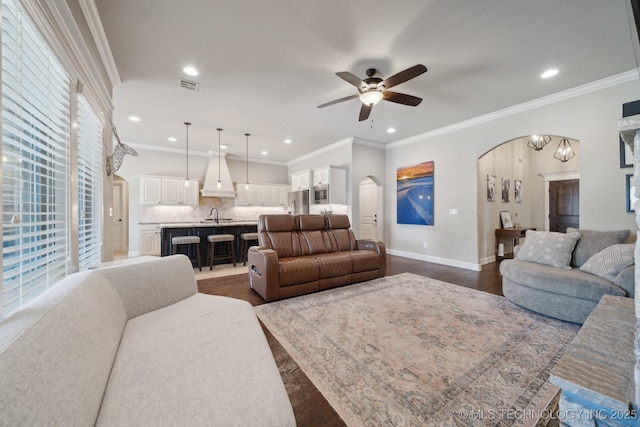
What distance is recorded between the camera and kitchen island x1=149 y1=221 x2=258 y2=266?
467 centimetres

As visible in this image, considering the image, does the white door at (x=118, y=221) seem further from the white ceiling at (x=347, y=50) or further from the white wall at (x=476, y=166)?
the white wall at (x=476, y=166)

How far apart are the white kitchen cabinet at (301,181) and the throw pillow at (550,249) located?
16.0ft

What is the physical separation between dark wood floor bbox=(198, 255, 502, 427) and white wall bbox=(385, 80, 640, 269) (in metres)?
0.49

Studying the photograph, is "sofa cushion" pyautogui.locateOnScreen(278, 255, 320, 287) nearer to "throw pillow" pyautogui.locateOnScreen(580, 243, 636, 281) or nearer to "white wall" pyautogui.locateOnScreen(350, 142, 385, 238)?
"white wall" pyautogui.locateOnScreen(350, 142, 385, 238)

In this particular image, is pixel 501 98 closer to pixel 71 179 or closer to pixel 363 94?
pixel 363 94

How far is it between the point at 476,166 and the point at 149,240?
7.56 m

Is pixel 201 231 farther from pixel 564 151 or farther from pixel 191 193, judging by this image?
pixel 564 151

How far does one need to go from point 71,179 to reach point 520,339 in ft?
12.7

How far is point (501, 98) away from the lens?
3678 mm

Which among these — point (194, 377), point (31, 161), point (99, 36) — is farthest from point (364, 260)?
point (99, 36)

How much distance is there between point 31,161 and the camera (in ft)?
4.07

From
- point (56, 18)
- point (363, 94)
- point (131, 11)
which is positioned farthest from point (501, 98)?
point (56, 18)

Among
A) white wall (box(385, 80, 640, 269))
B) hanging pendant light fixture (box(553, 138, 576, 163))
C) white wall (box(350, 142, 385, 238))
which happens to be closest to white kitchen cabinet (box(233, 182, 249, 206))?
white wall (box(350, 142, 385, 238))

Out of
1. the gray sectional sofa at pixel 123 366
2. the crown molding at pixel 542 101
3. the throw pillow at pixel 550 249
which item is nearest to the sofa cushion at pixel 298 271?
the gray sectional sofa at pixel 123 366
